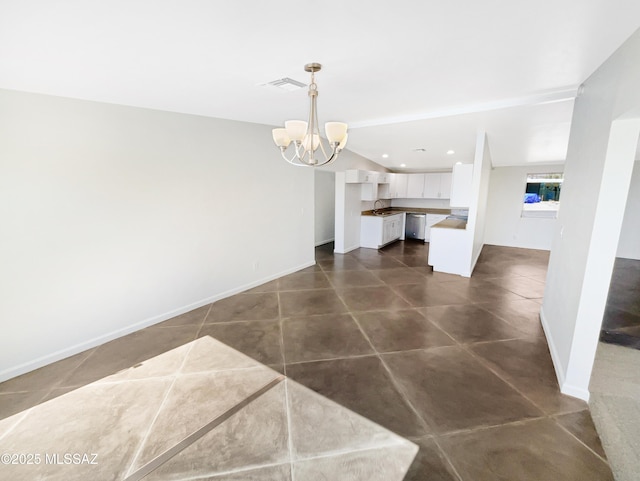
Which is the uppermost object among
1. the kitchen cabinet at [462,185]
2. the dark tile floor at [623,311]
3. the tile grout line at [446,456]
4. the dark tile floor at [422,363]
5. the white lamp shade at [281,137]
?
the white lamp shade at [281,137]

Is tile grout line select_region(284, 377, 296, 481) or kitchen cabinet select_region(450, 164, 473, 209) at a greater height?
kitchen cabinet select_region(450, 164, 473, 209)

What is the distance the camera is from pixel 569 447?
169 cm

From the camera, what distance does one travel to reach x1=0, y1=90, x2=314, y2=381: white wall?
2.26 m

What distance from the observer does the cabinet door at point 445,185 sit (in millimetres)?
7521

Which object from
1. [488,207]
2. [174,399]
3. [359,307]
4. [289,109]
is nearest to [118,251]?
[174,399]

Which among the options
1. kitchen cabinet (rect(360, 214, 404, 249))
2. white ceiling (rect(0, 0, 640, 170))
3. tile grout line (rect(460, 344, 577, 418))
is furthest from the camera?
kitchen cabinet (rect(360, 214, 404, 249))

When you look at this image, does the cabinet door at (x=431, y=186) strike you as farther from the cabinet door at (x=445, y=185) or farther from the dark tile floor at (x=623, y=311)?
the dark tile floor at (x=623, y=311)

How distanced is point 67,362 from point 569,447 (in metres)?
3.92

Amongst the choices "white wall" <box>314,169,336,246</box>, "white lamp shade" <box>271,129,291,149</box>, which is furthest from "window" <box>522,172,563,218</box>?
"white lamp shade" <box>271,129,291,149</box>

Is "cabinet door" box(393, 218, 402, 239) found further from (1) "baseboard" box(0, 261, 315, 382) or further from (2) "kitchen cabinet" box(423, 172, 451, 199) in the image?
(1) "baseboard" box(0, 261, 315, 382)

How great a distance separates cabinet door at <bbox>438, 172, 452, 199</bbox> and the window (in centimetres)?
181

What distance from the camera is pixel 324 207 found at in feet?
24.4

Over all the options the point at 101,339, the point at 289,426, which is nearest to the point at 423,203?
the point at 289,426

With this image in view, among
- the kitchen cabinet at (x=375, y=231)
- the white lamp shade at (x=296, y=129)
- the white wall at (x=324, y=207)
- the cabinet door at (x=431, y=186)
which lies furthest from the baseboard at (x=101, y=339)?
the cabinet door at (x=431, y=186)
